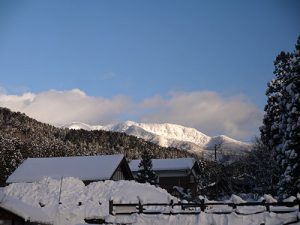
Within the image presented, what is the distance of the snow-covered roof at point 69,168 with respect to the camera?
46.0 metres

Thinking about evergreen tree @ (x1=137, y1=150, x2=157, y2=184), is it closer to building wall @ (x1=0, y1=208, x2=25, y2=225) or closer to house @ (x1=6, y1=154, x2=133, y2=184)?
house @ (x1=6, y1=154, x2=133, y2=184)

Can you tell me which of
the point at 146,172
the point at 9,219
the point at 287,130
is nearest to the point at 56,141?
the point at 146,172

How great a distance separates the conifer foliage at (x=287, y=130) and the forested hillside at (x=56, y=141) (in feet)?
208

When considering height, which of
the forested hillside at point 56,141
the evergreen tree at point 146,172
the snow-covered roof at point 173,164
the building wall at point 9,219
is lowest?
the building wall at point 9,219

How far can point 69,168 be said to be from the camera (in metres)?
48.6

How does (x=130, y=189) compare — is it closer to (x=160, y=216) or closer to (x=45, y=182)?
(x=45, y=182)

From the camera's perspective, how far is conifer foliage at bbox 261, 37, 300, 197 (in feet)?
92.4

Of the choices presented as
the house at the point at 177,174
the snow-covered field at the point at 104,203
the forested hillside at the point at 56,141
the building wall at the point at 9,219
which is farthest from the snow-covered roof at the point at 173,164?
the building wall at the point at 9,219

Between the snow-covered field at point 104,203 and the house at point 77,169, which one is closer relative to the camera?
the snow-covered field at point 104,203

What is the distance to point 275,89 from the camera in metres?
34.8

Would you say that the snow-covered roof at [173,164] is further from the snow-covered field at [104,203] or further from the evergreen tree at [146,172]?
the snow-covered field at [104,203]

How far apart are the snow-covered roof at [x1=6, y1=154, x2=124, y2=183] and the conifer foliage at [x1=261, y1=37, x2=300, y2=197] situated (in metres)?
19.1

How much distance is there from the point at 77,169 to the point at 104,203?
15.9 m

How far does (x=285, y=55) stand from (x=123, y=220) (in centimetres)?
1967
